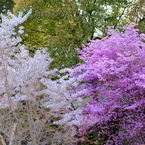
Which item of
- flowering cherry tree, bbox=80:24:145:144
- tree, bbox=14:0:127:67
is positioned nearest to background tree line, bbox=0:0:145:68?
tree, bbox=14:0:127:67

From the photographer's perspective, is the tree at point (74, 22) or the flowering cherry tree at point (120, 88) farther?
the tree at point (74, 22)

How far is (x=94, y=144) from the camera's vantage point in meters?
7.18

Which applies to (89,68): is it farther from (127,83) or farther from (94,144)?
(94,144)

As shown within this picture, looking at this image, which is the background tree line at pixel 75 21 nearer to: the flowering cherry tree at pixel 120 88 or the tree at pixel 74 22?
the tree at pixel 74 22

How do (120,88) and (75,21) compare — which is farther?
(75,21)

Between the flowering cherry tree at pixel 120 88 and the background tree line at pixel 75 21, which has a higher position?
the background tree line at pixel 75 21

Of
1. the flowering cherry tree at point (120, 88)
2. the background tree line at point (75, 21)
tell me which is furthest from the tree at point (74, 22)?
the flowering cherry tree at point (120, 88)

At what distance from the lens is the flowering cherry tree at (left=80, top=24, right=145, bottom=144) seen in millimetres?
5793

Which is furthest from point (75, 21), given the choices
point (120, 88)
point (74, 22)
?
point (120, 88)

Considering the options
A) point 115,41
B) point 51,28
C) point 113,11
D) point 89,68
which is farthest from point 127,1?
point 89,68

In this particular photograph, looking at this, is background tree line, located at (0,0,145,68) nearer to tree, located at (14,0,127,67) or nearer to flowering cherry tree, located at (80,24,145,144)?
tree, located at (14,0,127,67)

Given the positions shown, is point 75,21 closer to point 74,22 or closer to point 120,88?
point 74,22

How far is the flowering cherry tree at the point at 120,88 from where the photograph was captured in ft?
19.0

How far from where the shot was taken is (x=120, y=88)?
19.7 ft
